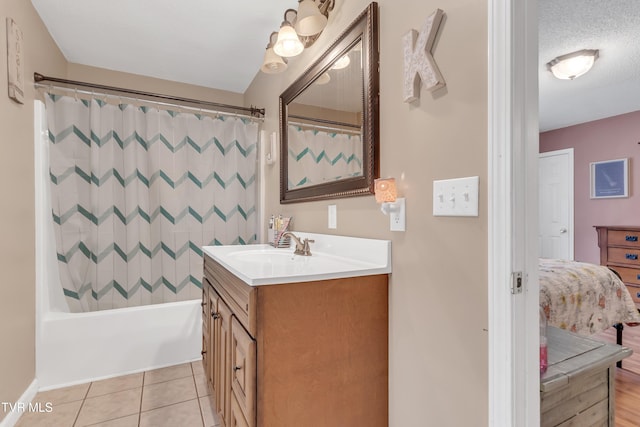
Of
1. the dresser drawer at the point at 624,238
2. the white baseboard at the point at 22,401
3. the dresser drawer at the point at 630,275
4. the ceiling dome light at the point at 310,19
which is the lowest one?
the white baseboard at the point at 22,401

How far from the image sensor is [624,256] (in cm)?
338

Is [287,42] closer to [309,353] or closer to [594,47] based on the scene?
[309,353]

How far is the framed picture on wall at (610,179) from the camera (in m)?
3.72

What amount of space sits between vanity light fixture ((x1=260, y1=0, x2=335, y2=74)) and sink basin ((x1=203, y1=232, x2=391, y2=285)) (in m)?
1.01

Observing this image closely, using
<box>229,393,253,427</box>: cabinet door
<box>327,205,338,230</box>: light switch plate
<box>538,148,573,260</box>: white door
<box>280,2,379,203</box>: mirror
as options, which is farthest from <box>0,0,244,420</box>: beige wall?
<box>538,148,573,260</box>: white door

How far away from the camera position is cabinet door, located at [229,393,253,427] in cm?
107

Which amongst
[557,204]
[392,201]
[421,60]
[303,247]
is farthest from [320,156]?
[557,204]

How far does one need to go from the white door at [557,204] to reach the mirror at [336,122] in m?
4.26

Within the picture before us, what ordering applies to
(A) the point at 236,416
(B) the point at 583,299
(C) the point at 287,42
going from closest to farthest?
(A) the point at 236,416 < (C) the point at 287,42 < (B) the point at 583,299

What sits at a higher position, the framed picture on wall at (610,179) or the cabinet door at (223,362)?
the framed picture on wall at (610,179)

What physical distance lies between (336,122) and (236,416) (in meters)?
1.34

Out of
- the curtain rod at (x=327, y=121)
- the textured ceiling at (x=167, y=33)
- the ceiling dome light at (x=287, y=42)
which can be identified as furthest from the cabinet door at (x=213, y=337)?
the textured ceiling at (x=167, y=33)

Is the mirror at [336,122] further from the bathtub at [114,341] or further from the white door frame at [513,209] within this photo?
the bathtub at [114,341]

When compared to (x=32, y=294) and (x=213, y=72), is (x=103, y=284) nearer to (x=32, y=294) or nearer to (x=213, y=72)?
(x=32, y=294)
